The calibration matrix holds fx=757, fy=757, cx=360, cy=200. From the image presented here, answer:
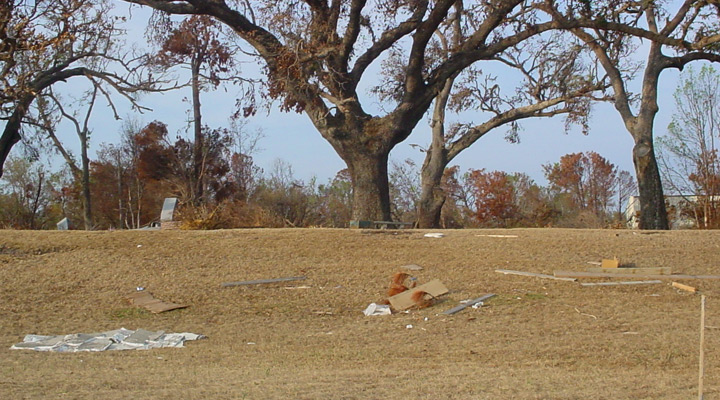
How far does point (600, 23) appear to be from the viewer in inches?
634

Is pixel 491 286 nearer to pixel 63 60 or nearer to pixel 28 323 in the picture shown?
pixel 28 323

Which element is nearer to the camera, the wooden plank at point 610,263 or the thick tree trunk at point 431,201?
the wooden plank at point 610,263

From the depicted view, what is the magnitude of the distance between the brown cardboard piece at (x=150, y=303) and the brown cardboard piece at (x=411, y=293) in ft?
9.27

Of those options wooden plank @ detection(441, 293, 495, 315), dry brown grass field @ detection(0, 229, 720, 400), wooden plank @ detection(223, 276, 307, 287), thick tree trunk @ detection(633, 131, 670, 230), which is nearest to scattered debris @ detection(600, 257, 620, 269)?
dry brown grass field @ detection(0, 229, 720, 400)

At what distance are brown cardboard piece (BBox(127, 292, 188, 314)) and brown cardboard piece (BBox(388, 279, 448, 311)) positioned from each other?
2827mm

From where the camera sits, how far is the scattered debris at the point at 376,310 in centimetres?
978

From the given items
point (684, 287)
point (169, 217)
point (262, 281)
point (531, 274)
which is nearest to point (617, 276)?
point (684, 287)

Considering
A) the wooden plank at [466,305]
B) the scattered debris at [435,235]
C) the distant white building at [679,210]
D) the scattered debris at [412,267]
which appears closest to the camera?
the wooden plank at [466,305]

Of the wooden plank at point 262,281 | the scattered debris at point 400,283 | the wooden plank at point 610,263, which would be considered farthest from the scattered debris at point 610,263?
the wooden plank at point 262,281

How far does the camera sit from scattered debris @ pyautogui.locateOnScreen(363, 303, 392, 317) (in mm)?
9781

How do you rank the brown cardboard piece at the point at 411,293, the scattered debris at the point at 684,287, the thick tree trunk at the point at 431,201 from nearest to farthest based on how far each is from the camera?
the brown cardboard piece at the point at 411,293 → the scattered debris at the point at 684,287 → the thick tree trunk at the point at 431,201

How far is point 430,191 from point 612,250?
9.91m

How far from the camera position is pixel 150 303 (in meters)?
10.2

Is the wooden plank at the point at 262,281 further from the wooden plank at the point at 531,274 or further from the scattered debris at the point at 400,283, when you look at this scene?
the wooden plank at the point at 531,274
